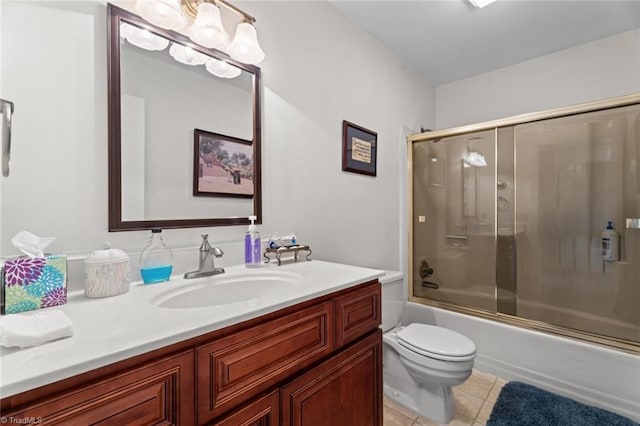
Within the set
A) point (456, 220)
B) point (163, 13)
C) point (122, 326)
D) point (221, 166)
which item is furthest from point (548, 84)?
point (122, 326)

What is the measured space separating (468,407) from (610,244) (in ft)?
4.42

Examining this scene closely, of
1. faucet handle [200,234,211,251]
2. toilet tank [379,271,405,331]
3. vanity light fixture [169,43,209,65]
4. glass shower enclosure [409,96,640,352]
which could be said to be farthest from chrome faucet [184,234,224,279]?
glass shower enclosure [409,96,640,352]

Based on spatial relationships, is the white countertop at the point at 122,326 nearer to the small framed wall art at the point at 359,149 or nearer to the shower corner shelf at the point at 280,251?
the shower corner shelf at the point at 280,251

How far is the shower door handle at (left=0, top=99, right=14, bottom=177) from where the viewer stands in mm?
790

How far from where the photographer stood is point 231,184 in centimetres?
129

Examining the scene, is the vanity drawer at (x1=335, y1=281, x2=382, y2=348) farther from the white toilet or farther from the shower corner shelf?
the white toilet

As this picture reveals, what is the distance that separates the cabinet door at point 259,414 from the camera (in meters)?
0.69

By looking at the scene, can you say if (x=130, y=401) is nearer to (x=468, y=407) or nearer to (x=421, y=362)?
(x=421, y=362)

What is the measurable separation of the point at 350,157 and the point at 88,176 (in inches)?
53.1

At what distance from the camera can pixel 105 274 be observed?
853mm

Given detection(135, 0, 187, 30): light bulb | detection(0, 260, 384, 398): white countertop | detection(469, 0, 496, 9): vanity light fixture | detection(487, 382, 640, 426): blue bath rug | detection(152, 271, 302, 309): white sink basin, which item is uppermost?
detection(469, 0, 496, 9): vanity light fixture

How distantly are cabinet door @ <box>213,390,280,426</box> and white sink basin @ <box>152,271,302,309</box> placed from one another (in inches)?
10.5

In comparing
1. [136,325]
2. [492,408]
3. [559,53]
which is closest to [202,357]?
[136,325]

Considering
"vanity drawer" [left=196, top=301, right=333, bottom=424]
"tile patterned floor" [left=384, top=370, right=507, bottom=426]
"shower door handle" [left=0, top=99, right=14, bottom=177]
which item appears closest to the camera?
"vanity drawer" [left=196, top=301, right=333, bottom=424]
